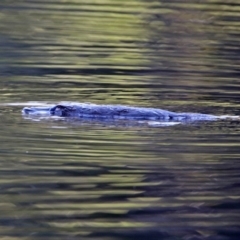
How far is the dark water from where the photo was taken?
30.7ft

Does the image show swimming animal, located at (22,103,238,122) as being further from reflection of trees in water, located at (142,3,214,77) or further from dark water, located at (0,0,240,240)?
reflection of trees in water, located at (142,3,214,77)

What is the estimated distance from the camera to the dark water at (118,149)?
30.7 feet

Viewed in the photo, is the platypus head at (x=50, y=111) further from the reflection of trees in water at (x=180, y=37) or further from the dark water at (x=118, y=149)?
the reflection of trees in water at (x=180, y=37)

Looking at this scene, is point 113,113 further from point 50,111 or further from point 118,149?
point 118,149

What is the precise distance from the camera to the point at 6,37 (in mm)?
25094

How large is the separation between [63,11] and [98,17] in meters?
1.81

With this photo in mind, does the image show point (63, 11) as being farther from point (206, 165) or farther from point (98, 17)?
point (206, 165)

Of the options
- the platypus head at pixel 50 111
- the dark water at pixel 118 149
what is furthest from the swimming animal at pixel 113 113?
the dark water at pixel 118 149

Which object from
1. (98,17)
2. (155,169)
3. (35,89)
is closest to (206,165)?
(155,169)

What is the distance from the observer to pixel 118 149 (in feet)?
39.4

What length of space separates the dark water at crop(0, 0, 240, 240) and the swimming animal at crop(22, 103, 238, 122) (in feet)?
1.12

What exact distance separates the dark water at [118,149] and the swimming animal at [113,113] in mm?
341

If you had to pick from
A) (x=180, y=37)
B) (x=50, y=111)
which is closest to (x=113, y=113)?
(x=50, y=111)

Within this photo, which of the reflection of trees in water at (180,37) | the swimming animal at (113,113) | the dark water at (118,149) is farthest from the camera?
the reflection of trees in water at (180,37)
